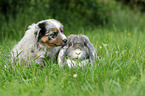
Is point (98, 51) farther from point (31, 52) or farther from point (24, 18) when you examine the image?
point (24, 18)

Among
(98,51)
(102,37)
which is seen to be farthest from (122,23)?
(98,51)

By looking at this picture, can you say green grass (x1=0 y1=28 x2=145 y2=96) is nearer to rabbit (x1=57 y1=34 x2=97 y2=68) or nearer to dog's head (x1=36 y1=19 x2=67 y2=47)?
rabbit (x1=57 y1=34 x2=97 y2=68)

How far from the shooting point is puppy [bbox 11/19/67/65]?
348cm

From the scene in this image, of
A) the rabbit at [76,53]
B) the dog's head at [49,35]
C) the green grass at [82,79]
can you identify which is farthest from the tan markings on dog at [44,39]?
the green grass at [82,79]

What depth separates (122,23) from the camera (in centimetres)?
Result: 939

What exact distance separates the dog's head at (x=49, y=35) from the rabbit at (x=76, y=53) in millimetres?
193

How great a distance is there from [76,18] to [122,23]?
8.25 feet

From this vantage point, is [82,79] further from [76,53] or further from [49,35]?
[49,35]

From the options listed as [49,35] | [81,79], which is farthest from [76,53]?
[49,35]

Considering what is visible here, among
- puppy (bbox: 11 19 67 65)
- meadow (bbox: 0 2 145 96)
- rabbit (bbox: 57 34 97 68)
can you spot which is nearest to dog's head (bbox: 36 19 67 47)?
puppy (bbox: 11 19 67 65)

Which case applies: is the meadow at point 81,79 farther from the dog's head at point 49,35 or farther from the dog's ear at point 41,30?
the dog's ear at point 41,30

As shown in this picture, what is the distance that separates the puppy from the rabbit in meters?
0.21

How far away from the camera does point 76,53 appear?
3.13m

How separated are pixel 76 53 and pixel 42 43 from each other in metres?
0.78
